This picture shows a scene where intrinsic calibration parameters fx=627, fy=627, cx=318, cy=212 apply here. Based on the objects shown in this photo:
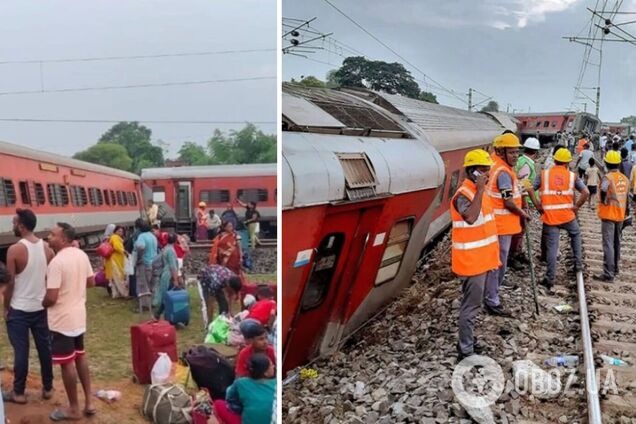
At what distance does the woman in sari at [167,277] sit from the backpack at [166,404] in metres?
0.17

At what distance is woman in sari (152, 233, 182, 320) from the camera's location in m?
1.45

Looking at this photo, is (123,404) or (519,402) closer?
(123,404)

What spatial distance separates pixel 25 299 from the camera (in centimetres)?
141

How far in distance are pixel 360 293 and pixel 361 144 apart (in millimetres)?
690

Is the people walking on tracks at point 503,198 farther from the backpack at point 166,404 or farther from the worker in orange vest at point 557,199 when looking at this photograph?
the backpack at point 166,404

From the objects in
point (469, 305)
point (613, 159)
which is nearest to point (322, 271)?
point (469, 305)

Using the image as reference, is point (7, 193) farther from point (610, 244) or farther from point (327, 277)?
point (610, 244)

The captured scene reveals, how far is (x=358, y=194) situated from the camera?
8.45 ft

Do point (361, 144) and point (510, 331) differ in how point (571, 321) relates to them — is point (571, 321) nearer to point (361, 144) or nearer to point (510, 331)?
point (510, 331)

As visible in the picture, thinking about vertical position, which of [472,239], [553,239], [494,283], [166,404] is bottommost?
[494,283]

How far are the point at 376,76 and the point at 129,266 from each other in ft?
10.2

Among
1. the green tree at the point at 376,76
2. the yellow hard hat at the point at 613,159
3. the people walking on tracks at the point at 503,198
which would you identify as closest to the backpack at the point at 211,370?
the green tree at the point at 376,76

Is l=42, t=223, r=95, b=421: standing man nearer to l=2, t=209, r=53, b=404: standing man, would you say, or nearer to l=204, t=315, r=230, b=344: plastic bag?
l=2, t=209, r=53, b=404: standing man

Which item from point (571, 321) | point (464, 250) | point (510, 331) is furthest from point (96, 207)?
point (571, 321)
